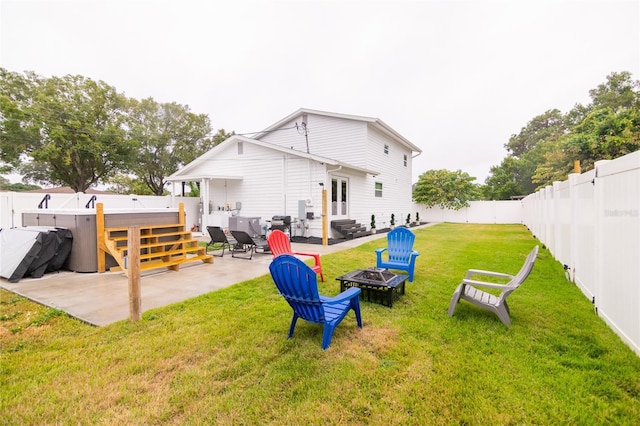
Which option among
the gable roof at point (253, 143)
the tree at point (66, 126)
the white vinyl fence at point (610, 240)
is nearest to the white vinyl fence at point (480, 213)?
the gable roof at point (253, 143)

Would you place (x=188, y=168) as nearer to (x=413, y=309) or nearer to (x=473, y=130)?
(x=413, y=309)

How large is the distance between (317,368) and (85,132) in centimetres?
2408

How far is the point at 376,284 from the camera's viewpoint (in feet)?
14.0

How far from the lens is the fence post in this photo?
3.70 metres

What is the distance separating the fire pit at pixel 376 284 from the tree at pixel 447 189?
2125 centimetres

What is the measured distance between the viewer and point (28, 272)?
5781 millimetres

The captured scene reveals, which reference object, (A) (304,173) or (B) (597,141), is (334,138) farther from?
(B) (597,141)

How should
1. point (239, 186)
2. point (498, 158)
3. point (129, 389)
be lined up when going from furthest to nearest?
point (498, 158), point (239, 186), point (129, 389)

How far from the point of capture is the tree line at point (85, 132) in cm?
1769

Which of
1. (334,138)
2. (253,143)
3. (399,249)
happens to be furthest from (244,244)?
(334,138)

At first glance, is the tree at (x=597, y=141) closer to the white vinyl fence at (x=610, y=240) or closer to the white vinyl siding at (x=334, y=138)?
the white vinyl siding at (x=334, y=138)

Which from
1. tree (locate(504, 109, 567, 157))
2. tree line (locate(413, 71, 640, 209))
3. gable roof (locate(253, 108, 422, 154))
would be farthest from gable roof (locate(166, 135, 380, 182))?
tree (locate(504, 109, 567, 157))

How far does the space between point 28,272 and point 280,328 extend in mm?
5912

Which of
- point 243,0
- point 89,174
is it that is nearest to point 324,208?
point 243,0
